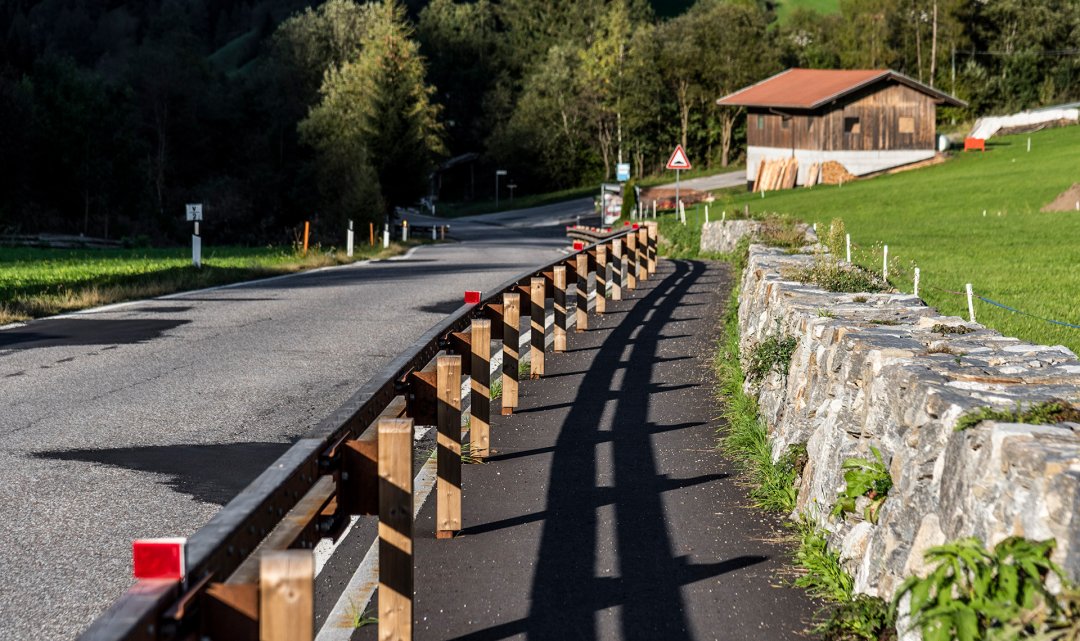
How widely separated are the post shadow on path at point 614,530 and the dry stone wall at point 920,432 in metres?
0.77

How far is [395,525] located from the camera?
496 cm

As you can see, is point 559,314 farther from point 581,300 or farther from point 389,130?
point 389,130

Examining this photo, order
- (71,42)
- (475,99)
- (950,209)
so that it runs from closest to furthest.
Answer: (950,209), (475,99), (71,42)

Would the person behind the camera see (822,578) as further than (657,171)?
No

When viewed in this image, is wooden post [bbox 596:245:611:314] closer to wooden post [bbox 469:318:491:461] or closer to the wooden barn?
wooden post [bbox 469:318:491:461]

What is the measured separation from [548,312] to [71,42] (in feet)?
486

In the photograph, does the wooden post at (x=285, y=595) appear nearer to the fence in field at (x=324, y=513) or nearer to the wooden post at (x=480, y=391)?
the fence in field at (x=324, y=513)

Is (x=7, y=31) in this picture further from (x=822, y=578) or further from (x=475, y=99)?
(x=822, y=578)

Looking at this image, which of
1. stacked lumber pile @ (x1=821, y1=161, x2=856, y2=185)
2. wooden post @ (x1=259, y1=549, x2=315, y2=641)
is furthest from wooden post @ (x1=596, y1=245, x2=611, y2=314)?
stacked lumber pile @ (x1=821, y1=161, x2=856, y2=185)

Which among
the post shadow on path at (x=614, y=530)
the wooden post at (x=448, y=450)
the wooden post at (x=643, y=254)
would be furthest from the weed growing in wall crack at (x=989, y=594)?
the wooden post at (x=643, y=254)

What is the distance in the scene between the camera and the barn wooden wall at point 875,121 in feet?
227

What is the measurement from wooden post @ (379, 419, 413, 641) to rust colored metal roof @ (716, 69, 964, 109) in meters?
64.5

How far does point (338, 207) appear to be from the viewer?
164ft

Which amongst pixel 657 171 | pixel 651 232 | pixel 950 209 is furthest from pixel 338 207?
pixel 657 171
